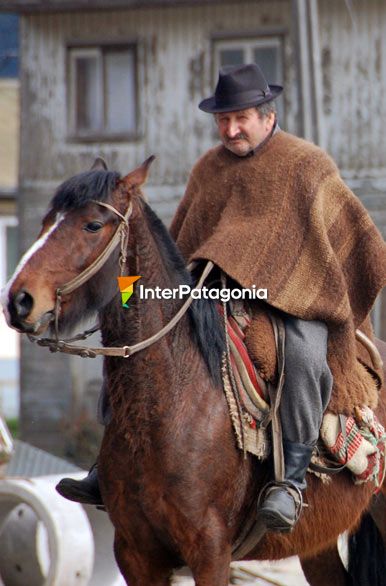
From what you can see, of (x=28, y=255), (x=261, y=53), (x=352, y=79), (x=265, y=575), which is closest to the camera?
(x=28, y=255)

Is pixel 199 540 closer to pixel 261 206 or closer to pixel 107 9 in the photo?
pixel 261 206

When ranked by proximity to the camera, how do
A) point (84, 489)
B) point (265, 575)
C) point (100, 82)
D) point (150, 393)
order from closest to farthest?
point (150, 393) → point (84, 489) → point (265, 575) → point (100, 82)

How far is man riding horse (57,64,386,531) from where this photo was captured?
4832 millimetres

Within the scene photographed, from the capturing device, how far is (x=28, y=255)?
14.0 feet

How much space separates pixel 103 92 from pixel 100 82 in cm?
15

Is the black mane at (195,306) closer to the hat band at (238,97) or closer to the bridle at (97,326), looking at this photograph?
the bridle at (97,326)

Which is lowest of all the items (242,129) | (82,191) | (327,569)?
(327,569)

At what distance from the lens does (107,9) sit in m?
15.7

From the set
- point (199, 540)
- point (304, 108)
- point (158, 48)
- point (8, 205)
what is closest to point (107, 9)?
point (158, 48)

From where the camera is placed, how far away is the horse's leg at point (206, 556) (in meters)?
4.45

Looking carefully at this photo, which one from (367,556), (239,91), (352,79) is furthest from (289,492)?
(352,79)

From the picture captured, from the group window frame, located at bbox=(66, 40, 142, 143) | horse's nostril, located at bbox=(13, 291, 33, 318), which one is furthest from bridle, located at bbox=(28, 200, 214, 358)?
window frame, located at bbox=(66, 40, 142, 143)

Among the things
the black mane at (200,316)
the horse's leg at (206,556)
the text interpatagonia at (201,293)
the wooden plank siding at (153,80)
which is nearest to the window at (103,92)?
the wooden plank siding at (153,80)

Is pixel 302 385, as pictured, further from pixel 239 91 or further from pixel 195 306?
pixel 239 91
